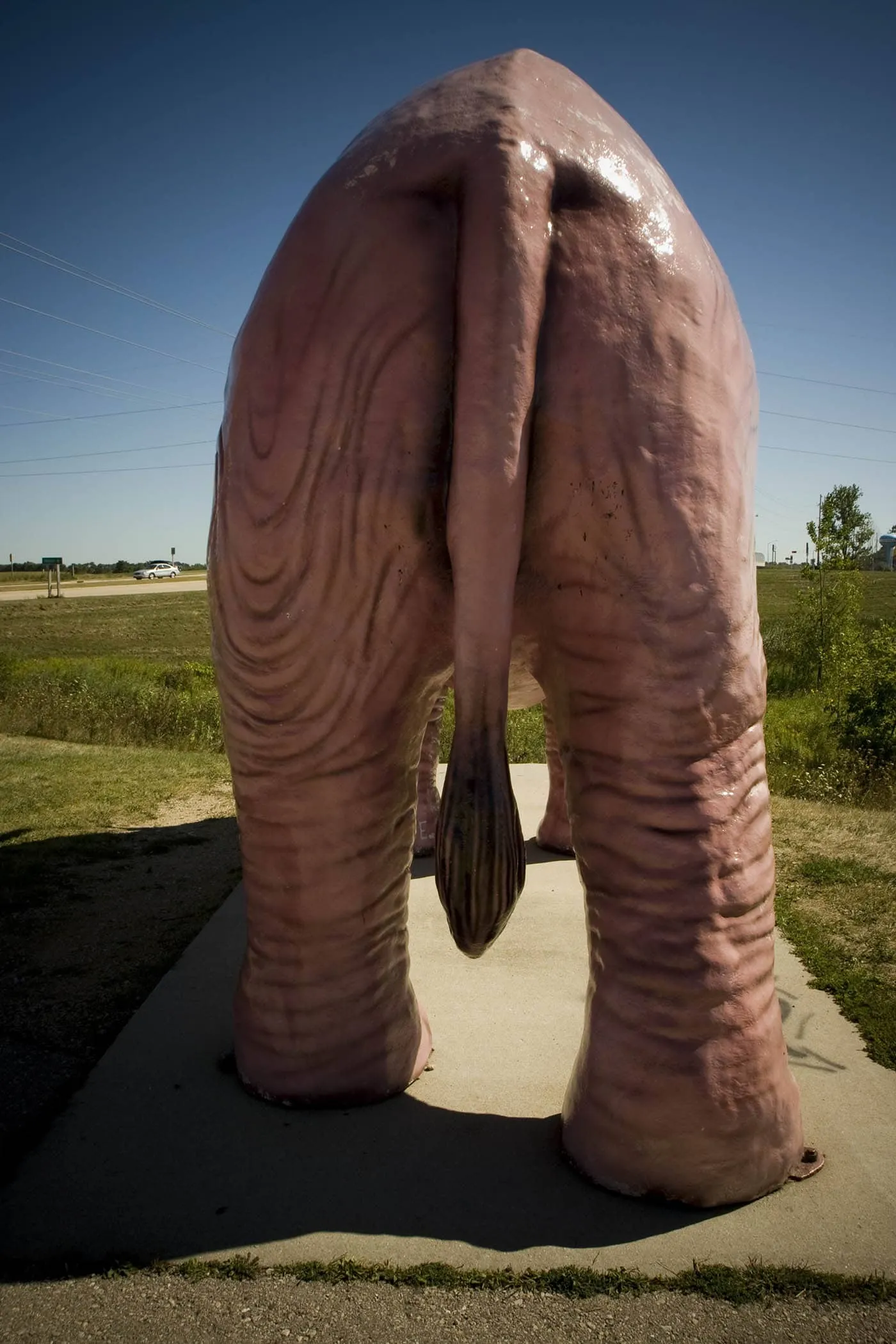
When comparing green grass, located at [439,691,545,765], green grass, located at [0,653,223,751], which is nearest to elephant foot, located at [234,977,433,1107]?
green grass, located at [439,691,545,765]

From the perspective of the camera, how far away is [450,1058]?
10.2 ft

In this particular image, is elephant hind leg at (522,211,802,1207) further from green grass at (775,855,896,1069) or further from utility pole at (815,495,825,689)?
utility pole at (815,495,825,689)

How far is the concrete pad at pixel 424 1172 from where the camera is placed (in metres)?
2.21

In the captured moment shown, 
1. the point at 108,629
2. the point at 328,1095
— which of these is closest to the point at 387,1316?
the point at 328,1095

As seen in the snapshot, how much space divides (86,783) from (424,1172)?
6.01m

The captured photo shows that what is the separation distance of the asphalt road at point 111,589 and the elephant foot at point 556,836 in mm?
41007

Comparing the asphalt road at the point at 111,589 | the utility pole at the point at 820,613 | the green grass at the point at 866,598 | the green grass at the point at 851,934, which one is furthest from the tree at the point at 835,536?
the asphalt road at the point at 111,589

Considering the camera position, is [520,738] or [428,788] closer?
[428,788]

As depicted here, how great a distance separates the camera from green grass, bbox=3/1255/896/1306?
6.73 feet

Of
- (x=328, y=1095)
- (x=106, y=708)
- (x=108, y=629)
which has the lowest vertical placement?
(x=328, y=1095)

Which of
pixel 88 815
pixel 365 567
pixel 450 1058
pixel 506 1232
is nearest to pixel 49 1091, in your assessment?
pixel 450 1058

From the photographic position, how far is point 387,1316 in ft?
6.57

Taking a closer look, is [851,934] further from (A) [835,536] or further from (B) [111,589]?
(B) [111,589]

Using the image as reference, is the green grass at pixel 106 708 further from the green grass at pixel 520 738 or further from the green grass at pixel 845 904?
the green grass at pixel 845 904
